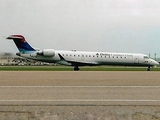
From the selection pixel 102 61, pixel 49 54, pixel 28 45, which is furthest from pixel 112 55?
pixel 28 45

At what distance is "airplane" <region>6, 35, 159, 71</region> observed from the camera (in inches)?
1608

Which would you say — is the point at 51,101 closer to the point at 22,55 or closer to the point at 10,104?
the point at 10,104

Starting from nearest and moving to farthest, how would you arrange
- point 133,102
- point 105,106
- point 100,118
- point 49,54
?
point 100,118 < point 105,106 < point 133,102 < point 49,54

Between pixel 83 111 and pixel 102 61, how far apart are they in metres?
36.6

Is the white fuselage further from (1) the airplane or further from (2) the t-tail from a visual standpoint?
(2) the t-tail

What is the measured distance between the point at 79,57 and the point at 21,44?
8.03 m

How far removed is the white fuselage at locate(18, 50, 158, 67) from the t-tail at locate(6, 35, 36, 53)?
0.69 meters

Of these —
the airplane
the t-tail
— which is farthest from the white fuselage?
the t-tail

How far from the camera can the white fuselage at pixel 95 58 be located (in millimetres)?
40938

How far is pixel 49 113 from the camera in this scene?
5363 millimetres

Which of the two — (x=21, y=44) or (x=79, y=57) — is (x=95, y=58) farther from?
(x=21, y=44)

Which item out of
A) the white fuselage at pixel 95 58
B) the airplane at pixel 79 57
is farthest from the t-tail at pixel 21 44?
the white fuselage at pixel 95 58

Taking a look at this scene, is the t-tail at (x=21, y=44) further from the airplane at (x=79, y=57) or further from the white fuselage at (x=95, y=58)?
the white fuselage at (x=95, y=58)

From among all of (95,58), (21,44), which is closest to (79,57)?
(95,58)
